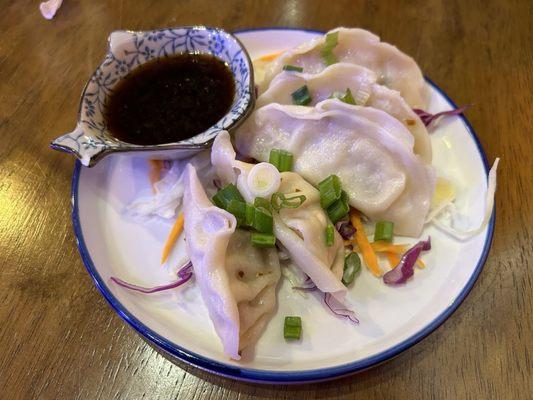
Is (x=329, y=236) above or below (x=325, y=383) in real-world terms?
above

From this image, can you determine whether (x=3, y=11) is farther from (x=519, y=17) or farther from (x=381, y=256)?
(x=519, y=17)

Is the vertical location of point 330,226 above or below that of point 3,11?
below

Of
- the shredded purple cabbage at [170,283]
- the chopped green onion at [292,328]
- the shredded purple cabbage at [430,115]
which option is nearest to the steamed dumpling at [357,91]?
the shredded purple cabbage at [430,115]

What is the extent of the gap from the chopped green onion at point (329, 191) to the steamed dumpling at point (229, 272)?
294 millimetres

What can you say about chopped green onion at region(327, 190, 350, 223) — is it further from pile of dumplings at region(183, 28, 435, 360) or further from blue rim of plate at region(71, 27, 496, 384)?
blue rim of plate at region(71, 27, 496, 384)

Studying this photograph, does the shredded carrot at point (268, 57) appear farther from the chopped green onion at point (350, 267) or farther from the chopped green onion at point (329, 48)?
the chopped green onion at point (350, 267)

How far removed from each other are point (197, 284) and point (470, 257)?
3.57 ft

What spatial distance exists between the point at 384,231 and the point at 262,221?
548 millimetres

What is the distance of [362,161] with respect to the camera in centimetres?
192

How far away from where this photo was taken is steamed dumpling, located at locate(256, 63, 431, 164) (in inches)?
80.2

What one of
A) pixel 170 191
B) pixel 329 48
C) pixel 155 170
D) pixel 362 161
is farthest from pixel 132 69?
pixel 362 161

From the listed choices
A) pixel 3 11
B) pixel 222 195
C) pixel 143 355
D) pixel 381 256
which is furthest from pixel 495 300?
pixel 3 11

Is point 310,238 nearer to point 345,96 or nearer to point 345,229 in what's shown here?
point 345,229

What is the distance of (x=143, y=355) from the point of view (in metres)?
Result: 1.69
